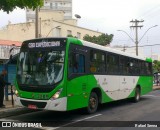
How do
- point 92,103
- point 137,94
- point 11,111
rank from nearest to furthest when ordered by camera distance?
point 11,111 → point 92,103 → point 137,94

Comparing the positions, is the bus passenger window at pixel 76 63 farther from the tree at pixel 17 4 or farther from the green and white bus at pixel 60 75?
the tree at pixel 17 4

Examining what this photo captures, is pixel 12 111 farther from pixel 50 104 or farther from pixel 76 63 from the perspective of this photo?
pixel 76 63

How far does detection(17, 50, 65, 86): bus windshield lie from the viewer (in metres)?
11.3

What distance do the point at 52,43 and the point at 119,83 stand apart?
561cm

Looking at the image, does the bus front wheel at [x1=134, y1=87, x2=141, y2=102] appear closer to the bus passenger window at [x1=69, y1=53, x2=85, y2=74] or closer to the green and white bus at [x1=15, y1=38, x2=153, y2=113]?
the green and white bus at [x1=15, y1=38, x2=153, y2=113]

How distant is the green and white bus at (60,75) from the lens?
11.1 meters

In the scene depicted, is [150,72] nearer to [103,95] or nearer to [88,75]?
[103,95]

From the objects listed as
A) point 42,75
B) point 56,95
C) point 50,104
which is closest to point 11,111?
point 42,75

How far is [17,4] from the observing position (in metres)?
10.6

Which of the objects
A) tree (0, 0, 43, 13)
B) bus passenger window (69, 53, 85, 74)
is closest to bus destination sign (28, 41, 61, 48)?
bus passenger window (69, 53, 85, 74)

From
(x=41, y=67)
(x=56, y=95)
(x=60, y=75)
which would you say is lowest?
(x=56, y=95)

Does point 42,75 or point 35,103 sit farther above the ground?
point 42,75

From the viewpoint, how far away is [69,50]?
38.2ft

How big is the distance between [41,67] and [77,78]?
1.40 m
